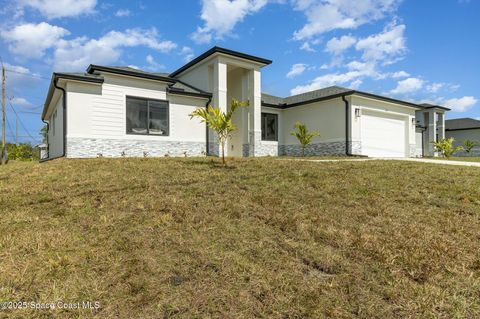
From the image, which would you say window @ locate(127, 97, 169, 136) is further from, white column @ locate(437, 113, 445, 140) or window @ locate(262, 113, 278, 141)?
white column @ locate(437, 113, 445, 140)

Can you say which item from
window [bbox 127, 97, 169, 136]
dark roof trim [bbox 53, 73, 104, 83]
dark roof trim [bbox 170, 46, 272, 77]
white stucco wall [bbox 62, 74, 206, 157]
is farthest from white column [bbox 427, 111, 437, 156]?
dark roof trim [bbox 53, 73, 104, 83]

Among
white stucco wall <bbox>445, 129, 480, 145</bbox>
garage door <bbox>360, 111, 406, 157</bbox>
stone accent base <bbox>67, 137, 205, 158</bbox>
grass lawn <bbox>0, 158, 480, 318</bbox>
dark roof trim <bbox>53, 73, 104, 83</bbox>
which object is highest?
dark roof trim <bbox>53, 73, 104, 83</bbox>

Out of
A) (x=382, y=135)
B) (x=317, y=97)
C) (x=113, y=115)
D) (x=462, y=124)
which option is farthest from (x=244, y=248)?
(x=462, y=124)

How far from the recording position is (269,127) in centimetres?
1819

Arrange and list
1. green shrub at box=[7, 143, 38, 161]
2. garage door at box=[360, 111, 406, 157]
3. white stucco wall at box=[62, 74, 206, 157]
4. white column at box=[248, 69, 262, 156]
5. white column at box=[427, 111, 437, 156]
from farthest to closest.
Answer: green shrub at box=[7, 143, 38, 161]
white column at box=[427, 111, 437, 156]
garage door at box=[360, 111, 406, 157]
white column at box=[248, 69, 262, 156]
white stucco wall at box=[62, 74, 206, 157]

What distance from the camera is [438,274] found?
3250 millimetres

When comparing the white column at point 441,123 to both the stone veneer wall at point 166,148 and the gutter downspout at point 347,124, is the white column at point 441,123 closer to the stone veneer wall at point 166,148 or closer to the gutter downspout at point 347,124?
the stone veneer wall at point 166,148

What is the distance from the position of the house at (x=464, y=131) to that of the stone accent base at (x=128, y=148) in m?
26.3

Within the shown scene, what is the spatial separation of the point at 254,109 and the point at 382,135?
8163 millimetres

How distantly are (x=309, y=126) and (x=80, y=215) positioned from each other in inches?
590

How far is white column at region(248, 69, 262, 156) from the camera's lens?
1570cm

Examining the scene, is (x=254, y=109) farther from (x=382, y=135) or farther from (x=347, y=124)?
(x=382, y=135)

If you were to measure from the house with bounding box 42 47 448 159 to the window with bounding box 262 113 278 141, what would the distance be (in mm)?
64

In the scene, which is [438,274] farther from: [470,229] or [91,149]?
[91,149]
